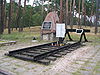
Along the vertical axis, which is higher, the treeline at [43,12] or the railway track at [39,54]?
the treeline at [43,12]

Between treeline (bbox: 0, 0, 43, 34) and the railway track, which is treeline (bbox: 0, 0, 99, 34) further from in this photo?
the railway track

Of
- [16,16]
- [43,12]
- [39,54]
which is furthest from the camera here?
[43,12]

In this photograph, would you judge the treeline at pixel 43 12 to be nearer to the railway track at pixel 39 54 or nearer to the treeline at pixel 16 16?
the treeline at pixel 16 16

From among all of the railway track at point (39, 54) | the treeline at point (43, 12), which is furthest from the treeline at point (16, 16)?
the railway track at point (39, 54)

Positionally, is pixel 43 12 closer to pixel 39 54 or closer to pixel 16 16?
pixel 16 16

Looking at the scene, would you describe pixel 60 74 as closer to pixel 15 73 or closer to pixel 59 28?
pixel 15 73

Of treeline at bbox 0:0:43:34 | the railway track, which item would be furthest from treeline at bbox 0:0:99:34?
the railway track

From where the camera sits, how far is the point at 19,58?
5.28 meters

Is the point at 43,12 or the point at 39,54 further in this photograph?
the point at 43,12

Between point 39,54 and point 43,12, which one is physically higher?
point 43,12

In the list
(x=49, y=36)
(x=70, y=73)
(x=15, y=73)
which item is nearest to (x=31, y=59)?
(x=15, y=73)

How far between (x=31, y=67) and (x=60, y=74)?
100 centimetres

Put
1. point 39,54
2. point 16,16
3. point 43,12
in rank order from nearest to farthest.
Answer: point 39,54, point 16,16, point 43,12

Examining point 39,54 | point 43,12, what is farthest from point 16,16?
point 39,54
